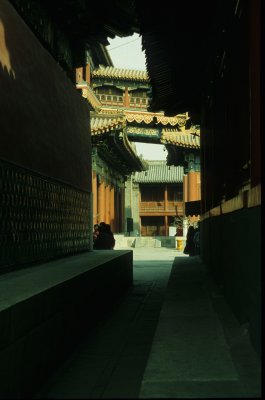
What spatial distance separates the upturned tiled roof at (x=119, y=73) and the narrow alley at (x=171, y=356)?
3029cm

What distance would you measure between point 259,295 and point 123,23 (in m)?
8.38

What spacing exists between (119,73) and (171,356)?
3609 centimetres

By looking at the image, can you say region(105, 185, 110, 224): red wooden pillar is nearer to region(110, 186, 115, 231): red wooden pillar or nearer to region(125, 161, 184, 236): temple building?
region(110, 186, 115, 231): red wooden pillar

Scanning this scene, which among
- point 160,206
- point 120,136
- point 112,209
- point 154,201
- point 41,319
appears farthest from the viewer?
point 154,201

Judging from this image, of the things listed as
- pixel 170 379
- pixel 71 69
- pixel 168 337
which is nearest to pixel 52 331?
pixel 168 337

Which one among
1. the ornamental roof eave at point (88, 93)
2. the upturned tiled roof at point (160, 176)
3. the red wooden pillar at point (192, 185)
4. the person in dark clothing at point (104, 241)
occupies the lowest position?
the person in dark clothing at point (104, 241)

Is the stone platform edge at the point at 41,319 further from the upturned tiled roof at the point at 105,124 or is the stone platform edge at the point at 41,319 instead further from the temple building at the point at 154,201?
the temple building at the point at 154,201

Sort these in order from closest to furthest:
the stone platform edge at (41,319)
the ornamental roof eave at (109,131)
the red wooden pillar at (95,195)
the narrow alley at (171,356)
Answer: the narrow alley at (171,356), the stone platform edge at (41,319), the ornamental roof eave at (109,131), the red wooden pillar at (95,195)

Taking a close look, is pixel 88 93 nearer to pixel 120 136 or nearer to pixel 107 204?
pixel 120 136

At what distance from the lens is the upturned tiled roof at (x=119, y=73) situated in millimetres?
37969

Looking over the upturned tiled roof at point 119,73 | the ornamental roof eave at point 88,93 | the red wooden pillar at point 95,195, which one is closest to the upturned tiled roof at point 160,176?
the upturned tiled roof at point 119,73

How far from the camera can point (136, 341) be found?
7.07m

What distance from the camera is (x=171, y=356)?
13.4 feet

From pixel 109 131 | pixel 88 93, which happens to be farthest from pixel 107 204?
pixel 88 93
